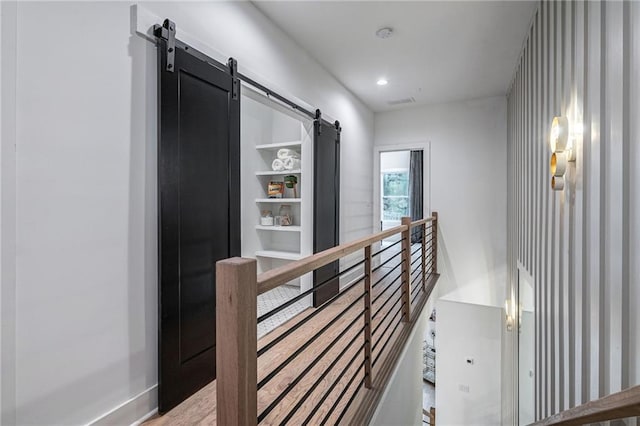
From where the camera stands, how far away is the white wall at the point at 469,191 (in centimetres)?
451

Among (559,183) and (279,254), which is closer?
(559,183)

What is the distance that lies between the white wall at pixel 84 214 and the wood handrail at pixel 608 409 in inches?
69.1

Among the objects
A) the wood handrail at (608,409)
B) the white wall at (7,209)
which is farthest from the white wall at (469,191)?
the white wall at (7,209)

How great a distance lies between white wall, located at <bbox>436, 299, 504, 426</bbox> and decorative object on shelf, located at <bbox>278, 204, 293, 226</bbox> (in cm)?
272

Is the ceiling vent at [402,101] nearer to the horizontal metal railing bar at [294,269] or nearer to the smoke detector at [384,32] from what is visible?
the smoke detector at [384,32]

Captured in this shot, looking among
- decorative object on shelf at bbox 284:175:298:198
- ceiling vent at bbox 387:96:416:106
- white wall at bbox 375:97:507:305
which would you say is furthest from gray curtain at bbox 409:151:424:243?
decorative object on shelf at bbox 284:175:298:198

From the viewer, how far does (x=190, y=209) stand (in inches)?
72.5

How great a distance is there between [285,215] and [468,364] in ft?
12.5

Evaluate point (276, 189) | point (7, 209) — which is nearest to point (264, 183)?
point (276, 189)

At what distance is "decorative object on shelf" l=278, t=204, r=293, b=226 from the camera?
400 centimetres

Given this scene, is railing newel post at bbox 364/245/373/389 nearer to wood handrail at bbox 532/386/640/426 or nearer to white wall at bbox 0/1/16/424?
wood handrail at bbox 532/386/640/426

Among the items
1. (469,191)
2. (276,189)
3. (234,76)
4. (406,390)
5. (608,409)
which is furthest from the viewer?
(469,191)

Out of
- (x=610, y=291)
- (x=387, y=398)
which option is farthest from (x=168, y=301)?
(x=610, y=291)

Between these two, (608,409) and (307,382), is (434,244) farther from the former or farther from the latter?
(608,409)
